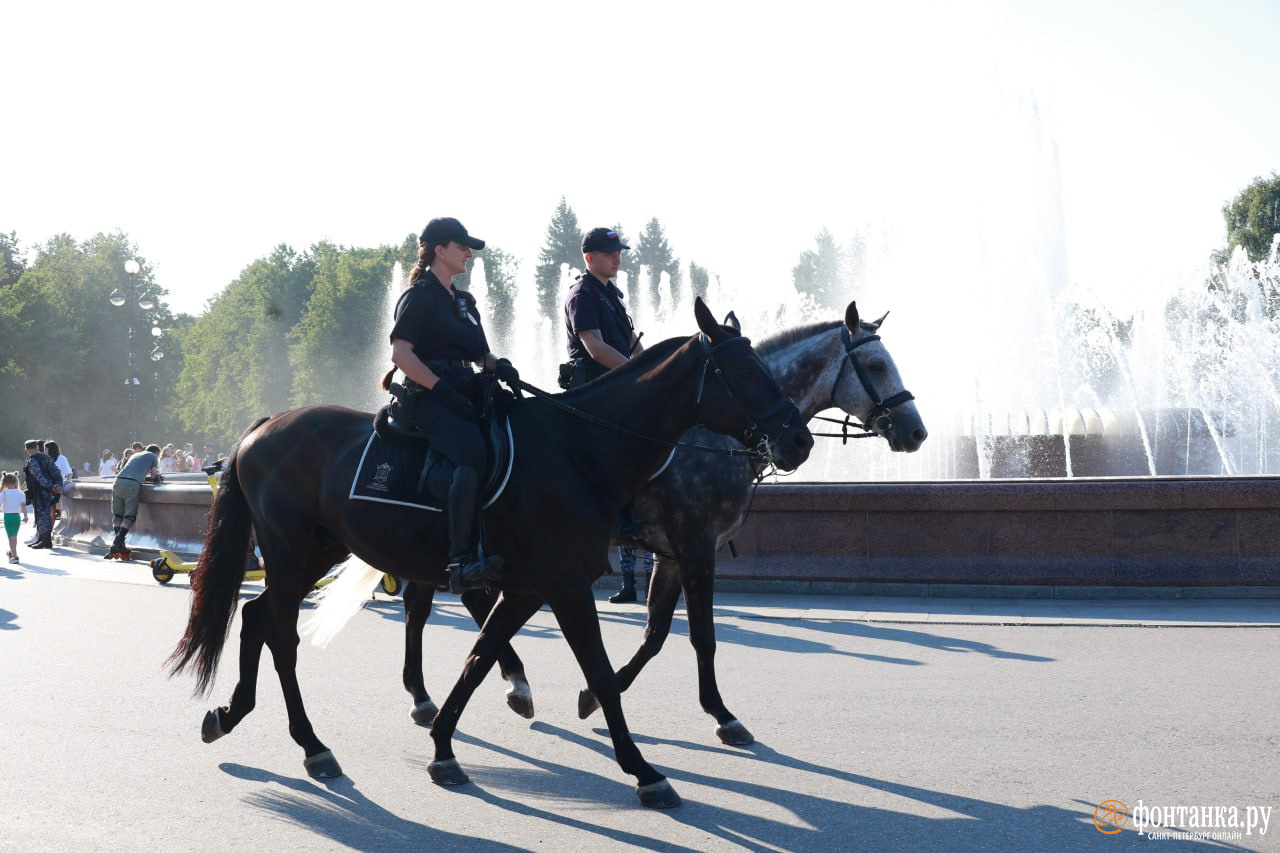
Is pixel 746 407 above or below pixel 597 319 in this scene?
below

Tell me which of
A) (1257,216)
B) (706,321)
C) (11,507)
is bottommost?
(11,507)

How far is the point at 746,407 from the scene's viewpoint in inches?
246

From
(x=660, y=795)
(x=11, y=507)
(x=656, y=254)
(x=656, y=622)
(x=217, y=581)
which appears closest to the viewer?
(x=660, y=795)

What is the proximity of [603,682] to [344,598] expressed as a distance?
233 centimetres

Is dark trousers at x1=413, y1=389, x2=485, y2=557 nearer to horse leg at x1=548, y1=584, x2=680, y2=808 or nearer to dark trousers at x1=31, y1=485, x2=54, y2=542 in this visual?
horse leg at x1=548, y1=584, x2=680, y2=808

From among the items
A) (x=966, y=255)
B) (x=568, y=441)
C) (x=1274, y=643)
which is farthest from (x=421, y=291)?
(x=966, y=255)

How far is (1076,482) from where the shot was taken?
12.9 meters

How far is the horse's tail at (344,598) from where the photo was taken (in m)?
7.50

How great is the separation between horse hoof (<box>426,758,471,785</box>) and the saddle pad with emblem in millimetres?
1263

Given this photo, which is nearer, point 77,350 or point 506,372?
point 506,372

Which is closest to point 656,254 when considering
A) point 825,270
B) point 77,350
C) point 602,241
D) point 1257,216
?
point 825,270

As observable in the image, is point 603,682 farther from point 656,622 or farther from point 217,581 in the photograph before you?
point 217,581

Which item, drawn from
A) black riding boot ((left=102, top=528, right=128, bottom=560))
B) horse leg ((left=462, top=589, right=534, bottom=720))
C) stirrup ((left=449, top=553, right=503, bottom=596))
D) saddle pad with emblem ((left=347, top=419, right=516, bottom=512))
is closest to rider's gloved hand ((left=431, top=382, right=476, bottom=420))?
saddle pad with emblem ((left=347, top=419, right=516, bottom=512))

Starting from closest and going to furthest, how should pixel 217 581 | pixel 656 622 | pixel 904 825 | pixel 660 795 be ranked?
pixel 904 825 → pixel 660 795 → pixel 217 581 → pixel 656 622
